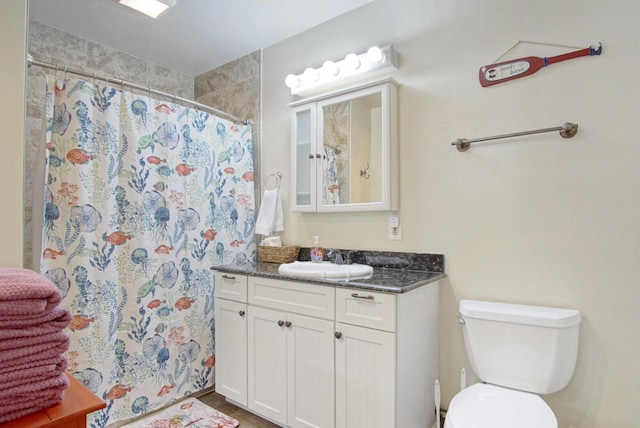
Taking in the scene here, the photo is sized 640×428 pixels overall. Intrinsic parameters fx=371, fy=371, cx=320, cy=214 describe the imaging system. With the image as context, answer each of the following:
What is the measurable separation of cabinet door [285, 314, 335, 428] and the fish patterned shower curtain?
831mm

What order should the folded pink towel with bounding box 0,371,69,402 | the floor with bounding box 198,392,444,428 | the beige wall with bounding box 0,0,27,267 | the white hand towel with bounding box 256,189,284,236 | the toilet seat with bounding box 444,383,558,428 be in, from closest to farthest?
the folded pink towel with bounding box 0,371,69,402, the beige wall with bounding box 0,0,27,267, the toilet seat with bounding box 444,383,558,428, the floor with bounding box 198,392,444,428, the white hand towel with bounding box 256,189,284,236

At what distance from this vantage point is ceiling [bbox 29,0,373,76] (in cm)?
225

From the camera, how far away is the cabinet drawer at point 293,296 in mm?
1795

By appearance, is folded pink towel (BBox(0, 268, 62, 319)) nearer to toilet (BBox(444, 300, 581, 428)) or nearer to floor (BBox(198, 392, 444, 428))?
toilet (BBox(444, 300, 581, 428))

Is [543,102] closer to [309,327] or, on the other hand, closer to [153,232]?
[309,327]

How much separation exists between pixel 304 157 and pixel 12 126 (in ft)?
5.21

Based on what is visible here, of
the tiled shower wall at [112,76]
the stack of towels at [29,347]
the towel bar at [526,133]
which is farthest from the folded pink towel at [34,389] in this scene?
the towel bar at [526,133]

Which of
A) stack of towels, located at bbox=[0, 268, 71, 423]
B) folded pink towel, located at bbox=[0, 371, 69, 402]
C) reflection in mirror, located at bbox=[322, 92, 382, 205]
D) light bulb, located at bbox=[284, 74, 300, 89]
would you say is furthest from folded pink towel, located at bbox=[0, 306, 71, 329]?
light bulb, located at bbox=[284, 74, 300, 89]

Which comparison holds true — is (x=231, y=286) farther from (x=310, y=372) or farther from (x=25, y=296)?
(x=25, y=296)

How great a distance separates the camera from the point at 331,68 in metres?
2.29

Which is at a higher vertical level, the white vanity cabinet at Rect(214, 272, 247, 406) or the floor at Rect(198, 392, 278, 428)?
the white vanity cabinet at Rect(214, 272, 247, 406)

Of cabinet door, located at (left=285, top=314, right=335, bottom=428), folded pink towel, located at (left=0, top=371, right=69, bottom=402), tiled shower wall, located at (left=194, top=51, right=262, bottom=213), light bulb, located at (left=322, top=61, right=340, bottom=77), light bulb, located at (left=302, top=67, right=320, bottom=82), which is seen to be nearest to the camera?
folded pink towel, located at (left=0, top=371, right=69, bottom=402)

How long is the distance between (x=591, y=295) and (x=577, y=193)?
44 cm

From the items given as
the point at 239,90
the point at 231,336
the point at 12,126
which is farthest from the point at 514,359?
the point at 239,90
